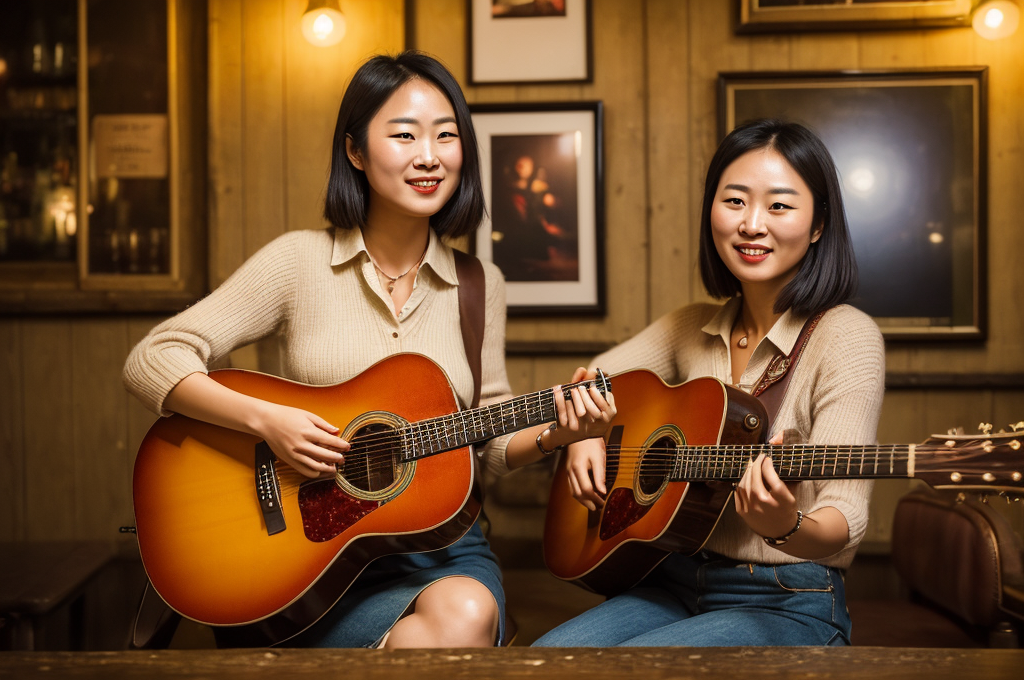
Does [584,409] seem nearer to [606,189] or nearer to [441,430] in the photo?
[441,430]

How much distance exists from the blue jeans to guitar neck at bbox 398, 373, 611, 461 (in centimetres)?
45

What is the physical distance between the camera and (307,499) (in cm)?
162

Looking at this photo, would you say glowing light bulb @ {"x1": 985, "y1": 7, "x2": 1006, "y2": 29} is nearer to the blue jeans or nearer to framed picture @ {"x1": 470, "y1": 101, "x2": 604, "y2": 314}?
framed picture @ {"x1": 470, "y1": 101, "x2": 604, "y2": 314}

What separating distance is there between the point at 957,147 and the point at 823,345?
180 centimetres

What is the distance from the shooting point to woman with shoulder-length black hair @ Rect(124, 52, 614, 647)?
159cm

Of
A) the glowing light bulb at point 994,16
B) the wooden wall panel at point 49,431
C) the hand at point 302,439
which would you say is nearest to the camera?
the hand at point 302,439

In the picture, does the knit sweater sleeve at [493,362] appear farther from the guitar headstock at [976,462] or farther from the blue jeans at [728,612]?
the guitar headstock at [976,462]

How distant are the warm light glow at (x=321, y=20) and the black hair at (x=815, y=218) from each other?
1.79m

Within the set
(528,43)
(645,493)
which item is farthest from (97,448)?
(645,493)

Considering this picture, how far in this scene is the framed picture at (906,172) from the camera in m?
2.89

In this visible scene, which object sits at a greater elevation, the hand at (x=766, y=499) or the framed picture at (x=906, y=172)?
the framed picture at (x=906, y=172)

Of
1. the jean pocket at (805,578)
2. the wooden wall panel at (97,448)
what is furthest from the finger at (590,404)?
the wooden wall panel at (97,448)

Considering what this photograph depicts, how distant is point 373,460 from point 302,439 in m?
0.15

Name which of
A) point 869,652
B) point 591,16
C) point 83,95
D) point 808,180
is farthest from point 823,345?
point 83,95
